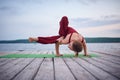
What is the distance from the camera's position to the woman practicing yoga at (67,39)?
4836mm

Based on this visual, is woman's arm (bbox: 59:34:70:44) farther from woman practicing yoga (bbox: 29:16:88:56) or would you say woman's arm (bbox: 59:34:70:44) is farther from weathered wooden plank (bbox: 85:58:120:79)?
weathered wooden plank (bbox: 85:58:120:79)

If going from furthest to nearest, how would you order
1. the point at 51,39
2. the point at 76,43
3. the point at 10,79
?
the point at 51,39, the point at 76,43, the point at 10,79

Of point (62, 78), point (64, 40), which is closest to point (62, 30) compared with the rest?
Result: point (64, 40)

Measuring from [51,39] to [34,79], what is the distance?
3156 mm

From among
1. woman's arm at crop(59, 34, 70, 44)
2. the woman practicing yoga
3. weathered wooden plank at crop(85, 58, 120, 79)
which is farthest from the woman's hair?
weathered wooden plank at crop(85, 58, 120, 79)

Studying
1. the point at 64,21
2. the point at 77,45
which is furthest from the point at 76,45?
the point at 64,21

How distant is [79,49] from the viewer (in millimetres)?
4828

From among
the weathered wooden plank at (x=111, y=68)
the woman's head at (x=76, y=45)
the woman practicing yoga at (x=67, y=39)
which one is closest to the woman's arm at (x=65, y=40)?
the woman practicing yoga at (x=67, y=39)

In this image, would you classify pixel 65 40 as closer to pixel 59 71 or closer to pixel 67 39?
pixel 67 39

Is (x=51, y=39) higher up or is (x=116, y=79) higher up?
(x=51, y=39)

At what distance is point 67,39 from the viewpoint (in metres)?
5.12

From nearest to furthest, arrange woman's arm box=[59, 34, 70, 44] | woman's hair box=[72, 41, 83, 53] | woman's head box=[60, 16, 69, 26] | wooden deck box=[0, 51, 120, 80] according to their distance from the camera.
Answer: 1. wooden deck box=[0, 51, 120, 80]
2. woman's hair box=[72, 41, 83, 53]
3. woman's arm box=[59, 34, 70, 44]
4. woman's head box=[60, 16, 69, 26]

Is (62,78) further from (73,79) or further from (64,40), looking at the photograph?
(64,40)

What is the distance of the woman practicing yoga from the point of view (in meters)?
4.84
